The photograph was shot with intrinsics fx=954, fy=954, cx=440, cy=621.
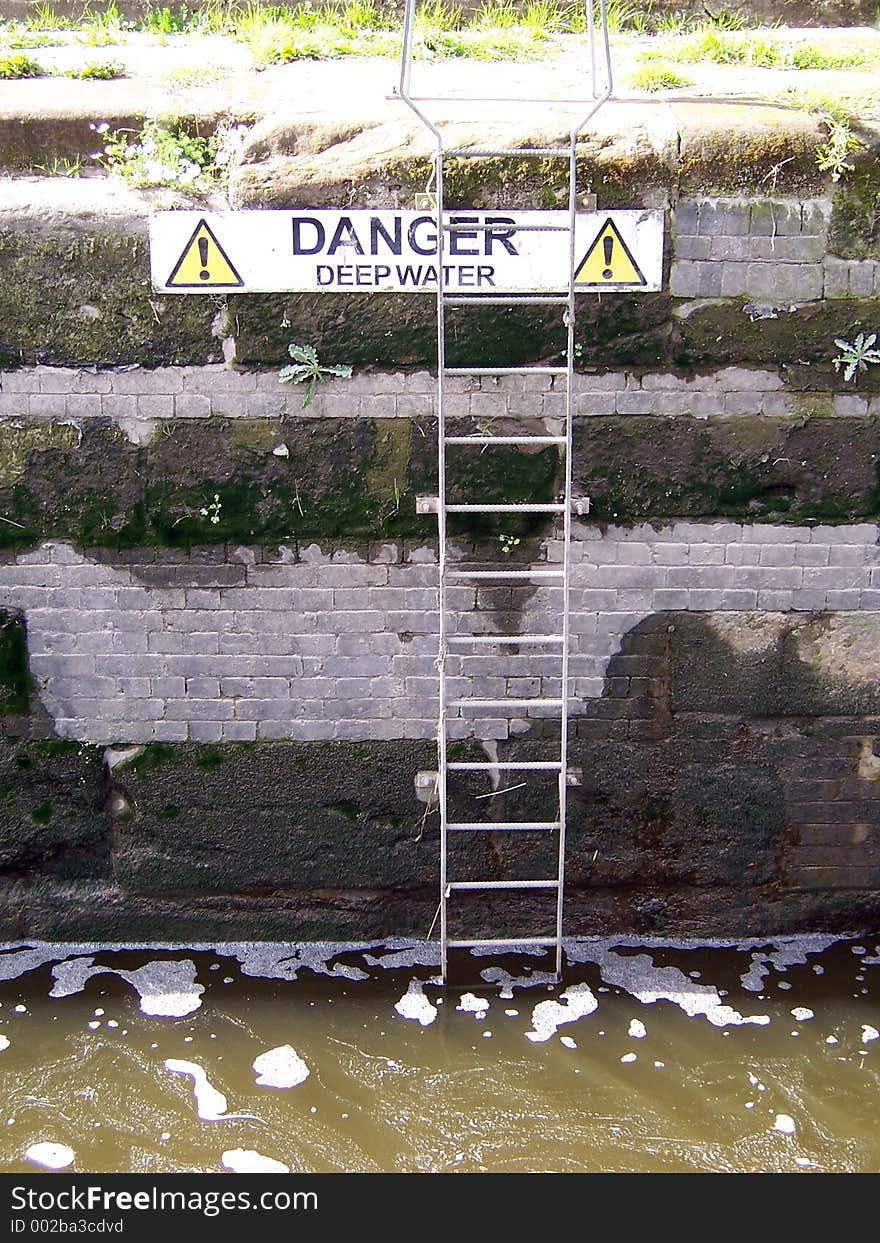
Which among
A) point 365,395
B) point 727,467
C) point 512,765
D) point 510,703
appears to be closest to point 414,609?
point 510,703

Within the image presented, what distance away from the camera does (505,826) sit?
3709 millimetres

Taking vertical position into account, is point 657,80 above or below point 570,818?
above

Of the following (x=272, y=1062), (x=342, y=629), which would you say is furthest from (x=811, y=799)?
(x=272, y=1062)

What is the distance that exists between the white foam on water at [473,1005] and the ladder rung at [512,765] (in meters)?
0.86

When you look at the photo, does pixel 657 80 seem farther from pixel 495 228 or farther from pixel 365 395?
pixel 365 395

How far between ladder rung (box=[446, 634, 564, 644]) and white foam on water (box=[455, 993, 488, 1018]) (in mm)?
1357

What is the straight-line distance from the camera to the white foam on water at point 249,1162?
2.87 metres

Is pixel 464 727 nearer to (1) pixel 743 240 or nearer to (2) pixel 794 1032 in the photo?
(2) pixel 794 1032

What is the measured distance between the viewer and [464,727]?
3799mm

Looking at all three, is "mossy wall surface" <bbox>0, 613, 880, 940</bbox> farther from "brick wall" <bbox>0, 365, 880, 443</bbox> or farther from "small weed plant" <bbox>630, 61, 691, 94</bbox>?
"small weed plant" <bbox>630, 61, 691, 94</bbox>

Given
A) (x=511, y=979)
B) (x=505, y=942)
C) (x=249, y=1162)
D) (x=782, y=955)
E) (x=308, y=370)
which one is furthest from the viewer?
(x=782, y=955)

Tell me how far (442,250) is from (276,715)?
6.09ft

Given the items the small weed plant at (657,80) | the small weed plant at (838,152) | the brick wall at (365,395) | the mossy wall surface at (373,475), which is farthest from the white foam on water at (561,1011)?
the small weed plant at (657,80)

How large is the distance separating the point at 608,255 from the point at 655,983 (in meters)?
2.76
